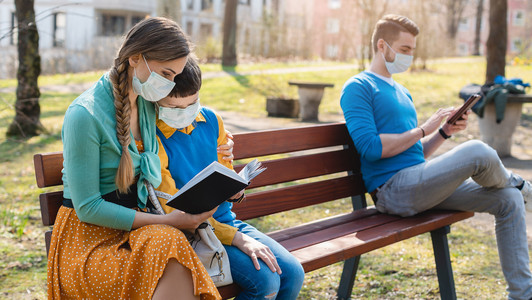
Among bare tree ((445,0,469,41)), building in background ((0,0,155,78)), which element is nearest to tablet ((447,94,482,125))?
building in background ((0,0,155,78))

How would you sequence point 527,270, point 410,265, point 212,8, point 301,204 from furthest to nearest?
1. point 212,8
2. point 410,265
3. point 301,204
4. point 527,270

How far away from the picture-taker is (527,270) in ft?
10.8

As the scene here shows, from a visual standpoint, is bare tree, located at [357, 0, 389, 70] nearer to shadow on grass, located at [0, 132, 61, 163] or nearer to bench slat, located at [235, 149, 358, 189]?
shadow on grass, located at [0, 132, 61, 163]

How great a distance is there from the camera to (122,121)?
7.49 feet

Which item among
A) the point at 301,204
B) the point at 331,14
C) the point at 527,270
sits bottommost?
the point at 527,270

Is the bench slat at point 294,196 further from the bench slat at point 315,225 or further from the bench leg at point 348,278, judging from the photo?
the bench leg at point 348,278

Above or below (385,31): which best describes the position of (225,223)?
below

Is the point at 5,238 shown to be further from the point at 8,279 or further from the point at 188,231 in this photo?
the point at 188,231

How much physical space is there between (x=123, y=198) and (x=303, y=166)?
1459 millimetres

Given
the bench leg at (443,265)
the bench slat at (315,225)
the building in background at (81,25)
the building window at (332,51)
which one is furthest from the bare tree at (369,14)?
the bench leg at (443,265)

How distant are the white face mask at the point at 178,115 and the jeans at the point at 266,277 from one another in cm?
55

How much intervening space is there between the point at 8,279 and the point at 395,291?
2402mm

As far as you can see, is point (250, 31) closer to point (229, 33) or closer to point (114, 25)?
point (114, 25)

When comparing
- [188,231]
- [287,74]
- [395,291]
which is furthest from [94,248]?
[287,74]
